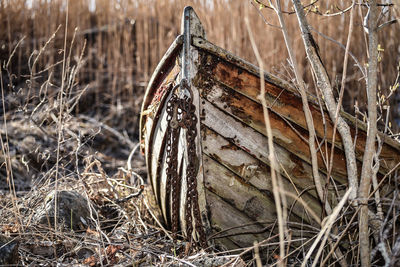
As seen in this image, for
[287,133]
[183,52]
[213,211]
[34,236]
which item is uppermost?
[183,52]

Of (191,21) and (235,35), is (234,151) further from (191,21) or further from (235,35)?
(235,35)

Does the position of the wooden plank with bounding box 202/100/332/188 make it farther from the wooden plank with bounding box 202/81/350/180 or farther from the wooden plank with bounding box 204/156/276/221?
the wooden plank with bounding box 204/156/276/221

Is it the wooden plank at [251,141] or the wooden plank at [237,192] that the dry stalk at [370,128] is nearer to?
the wooden plank at [251,141]

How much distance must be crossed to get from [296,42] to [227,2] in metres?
0.95

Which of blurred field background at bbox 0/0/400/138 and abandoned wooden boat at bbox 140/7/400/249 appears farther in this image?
blurred field background at bbox 0/0/400/138

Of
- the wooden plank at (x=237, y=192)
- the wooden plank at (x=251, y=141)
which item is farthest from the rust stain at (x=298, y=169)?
the wooden plank at (x=237, y=192)

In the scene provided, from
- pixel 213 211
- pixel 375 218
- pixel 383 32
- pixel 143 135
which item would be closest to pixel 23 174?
pixel 143 135

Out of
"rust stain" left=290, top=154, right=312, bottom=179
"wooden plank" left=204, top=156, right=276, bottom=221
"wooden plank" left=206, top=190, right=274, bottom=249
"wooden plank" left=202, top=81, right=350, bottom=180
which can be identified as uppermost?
"wooden plank" left=202, top=81, right=350, bottom=180

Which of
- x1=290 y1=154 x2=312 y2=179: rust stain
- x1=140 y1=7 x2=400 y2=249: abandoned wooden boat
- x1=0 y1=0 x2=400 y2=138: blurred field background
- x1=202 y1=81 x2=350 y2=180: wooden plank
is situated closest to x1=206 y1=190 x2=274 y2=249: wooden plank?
x1=140 y1=7 x2=400 y2=249: abandoned wooden boat

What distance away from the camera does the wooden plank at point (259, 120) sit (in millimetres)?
2146

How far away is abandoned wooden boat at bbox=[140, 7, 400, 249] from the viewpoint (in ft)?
6.91

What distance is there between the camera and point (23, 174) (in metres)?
4.31

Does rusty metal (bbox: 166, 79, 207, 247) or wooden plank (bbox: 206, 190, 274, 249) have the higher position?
rusty metal (bbox: 166, 79, 207, 247)

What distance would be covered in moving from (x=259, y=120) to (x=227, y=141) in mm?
178
